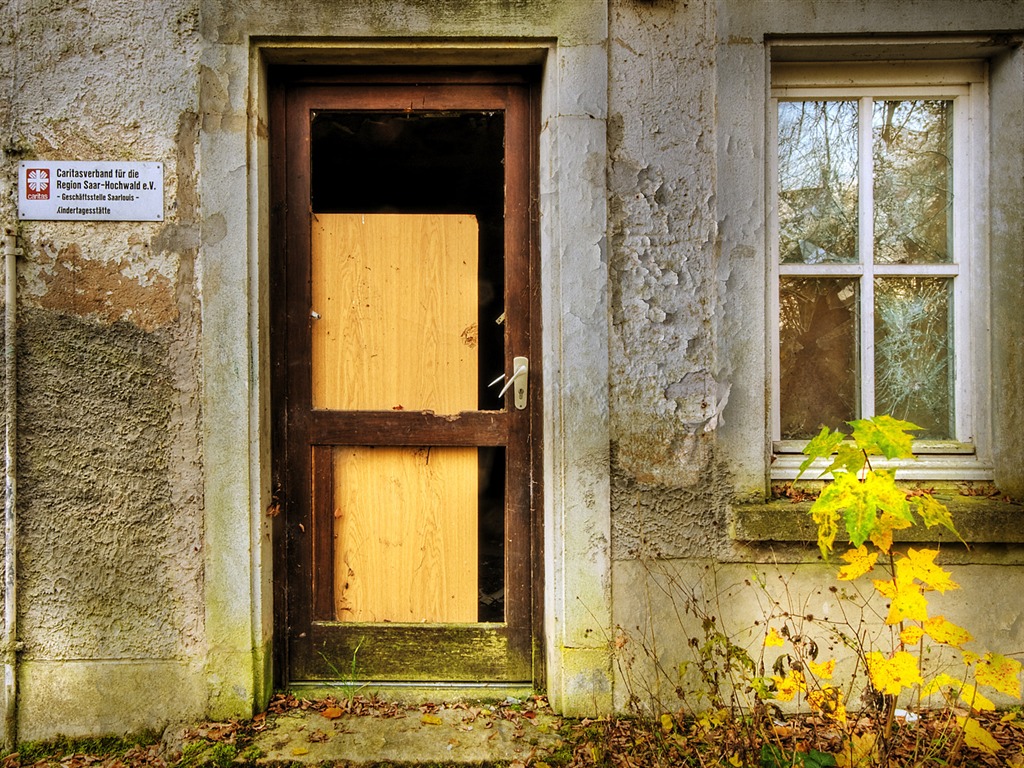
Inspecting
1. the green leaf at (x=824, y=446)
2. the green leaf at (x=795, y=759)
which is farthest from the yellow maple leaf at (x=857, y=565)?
the green leaf at (x=795, y=759)

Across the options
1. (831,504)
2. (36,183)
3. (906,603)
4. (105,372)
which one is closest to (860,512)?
(831,504)

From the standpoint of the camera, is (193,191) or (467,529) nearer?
(193,191)

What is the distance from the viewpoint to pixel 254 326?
2.77m

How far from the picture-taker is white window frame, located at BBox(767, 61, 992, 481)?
2.90 metres

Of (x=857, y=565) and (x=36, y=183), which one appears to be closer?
(x=857, y=565)

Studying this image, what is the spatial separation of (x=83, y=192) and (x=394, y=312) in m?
1.30

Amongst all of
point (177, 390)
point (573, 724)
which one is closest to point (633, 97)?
point (177, 390)

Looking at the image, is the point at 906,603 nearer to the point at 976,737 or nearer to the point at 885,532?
the point at 885,532

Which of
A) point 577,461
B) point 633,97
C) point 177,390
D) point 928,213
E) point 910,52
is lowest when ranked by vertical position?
point 577,461

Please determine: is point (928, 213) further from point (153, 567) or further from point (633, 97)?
point (153, 567)

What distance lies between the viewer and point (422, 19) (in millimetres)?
2719

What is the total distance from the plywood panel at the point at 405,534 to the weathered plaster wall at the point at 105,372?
2.01ft

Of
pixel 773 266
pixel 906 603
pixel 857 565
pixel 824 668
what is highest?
pixel 773 266

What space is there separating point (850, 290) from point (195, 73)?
287 centimetres
